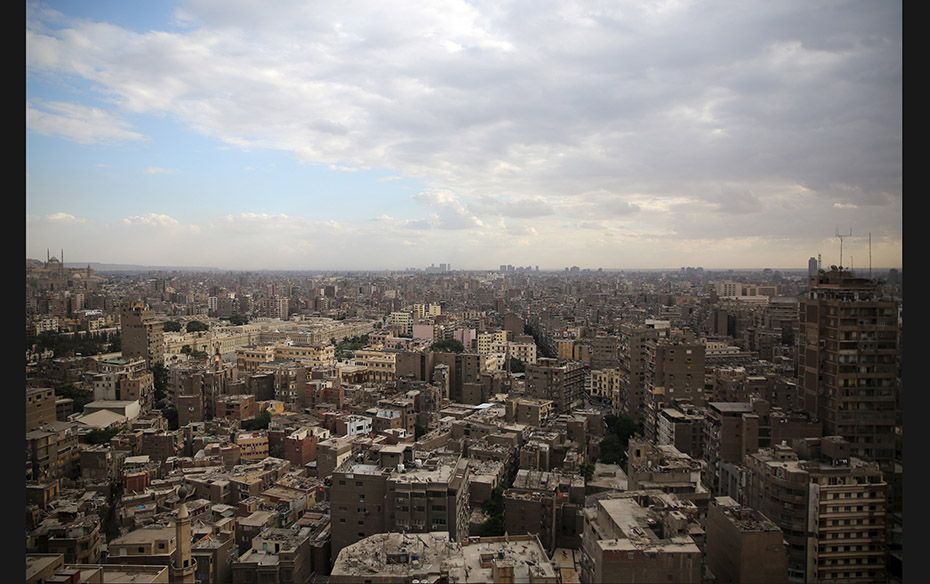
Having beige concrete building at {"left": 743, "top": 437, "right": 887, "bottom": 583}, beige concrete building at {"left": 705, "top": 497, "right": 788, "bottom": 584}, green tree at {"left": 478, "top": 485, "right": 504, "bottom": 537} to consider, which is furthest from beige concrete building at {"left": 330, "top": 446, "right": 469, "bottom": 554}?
beige concrete building at {"left": 743, "top": 437, "right": 887, "bottom": 583}

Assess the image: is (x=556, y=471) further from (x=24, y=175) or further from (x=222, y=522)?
(x=24, y=175)

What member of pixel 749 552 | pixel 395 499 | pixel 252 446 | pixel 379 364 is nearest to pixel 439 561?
pixel 395 499

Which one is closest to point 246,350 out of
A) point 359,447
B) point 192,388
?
point 192,388

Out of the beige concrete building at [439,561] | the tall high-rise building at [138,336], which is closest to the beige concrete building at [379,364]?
the tall high-rise building at [138,336]

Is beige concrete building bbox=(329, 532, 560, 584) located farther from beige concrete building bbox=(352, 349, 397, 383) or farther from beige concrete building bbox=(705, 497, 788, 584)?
beige concrete building bbox=(352, 349, 397, 383)

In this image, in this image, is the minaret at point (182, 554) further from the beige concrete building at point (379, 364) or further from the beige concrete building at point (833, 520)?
the beige concrete building at point (379, 364)

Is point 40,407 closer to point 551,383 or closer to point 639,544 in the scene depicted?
point 551,383
